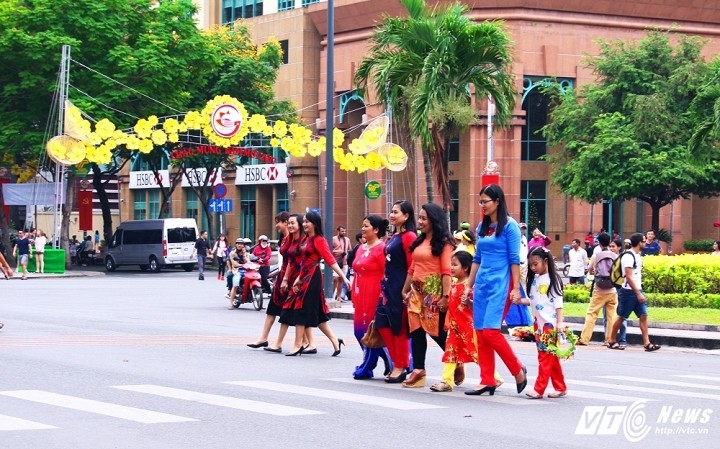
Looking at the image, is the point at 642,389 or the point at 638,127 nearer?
the point at 642,389

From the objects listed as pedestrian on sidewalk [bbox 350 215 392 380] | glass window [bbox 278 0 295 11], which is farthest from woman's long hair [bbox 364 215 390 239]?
glass window [bbox 278 0 295 11]

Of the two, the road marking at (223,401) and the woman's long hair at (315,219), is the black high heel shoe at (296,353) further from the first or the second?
the road marking at (223,401)

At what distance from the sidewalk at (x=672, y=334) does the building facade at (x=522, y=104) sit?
30.5 meters

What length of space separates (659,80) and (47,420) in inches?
1787

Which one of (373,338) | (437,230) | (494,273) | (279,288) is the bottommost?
(373,338)

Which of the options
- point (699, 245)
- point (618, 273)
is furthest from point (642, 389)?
point (699, 245)

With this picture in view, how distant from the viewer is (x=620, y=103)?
54.2 metres

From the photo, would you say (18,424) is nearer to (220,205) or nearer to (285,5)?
(220,205)

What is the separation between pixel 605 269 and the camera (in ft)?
67.8

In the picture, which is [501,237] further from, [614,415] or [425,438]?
[425,438]

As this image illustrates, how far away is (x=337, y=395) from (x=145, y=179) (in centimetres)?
7215

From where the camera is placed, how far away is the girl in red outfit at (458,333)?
12.9 metres

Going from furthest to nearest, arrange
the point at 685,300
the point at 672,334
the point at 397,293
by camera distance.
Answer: the point at 685,300
the point at 672,334
the point at 397,293

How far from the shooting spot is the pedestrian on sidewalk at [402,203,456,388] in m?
13.2
